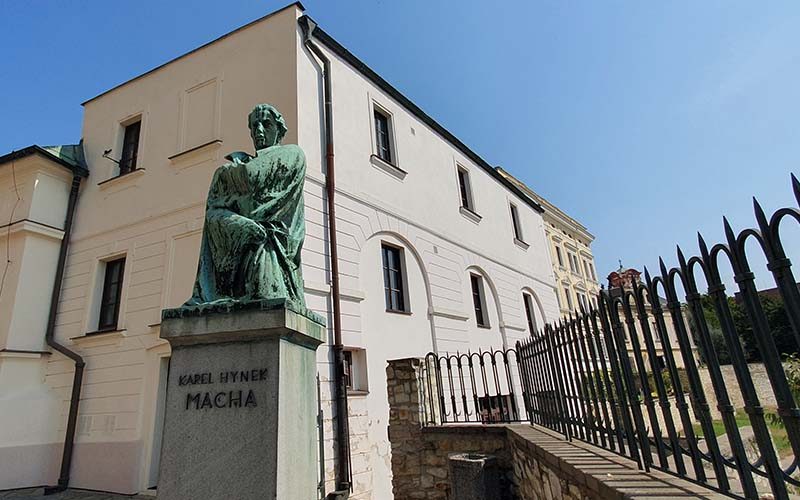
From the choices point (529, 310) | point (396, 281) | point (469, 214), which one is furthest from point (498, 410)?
point (529, 310)

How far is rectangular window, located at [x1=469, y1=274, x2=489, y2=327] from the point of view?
13453 mm

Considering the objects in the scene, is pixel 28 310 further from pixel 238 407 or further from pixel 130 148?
pixel 238 407

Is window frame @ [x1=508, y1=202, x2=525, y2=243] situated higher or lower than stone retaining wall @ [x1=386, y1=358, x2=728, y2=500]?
higher

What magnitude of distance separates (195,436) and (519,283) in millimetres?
14663

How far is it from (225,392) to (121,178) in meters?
9.46

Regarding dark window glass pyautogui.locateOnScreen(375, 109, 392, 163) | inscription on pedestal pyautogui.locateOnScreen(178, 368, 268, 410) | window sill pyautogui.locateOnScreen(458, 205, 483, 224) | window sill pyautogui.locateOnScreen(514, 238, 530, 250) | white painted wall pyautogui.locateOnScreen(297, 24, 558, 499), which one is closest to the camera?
inscription on pedestal pyautogui.locateOnScreen(178, 368, 268, 410)

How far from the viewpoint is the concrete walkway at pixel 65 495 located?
7.62m

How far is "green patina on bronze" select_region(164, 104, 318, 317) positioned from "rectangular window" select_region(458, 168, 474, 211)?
11.6 m

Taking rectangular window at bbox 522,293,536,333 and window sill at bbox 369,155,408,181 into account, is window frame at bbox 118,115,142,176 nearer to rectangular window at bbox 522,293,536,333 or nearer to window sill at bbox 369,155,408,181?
window sill at bbox 369,155,408,181

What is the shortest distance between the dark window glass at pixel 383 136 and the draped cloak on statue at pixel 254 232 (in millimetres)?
8101

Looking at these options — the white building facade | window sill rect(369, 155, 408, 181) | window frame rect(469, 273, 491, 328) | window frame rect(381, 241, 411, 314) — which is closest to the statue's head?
the white building facade

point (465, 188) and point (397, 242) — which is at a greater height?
point (465, 188)

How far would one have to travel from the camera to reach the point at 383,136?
12.2 meters

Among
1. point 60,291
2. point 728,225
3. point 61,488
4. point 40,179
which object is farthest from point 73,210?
point 728,225
